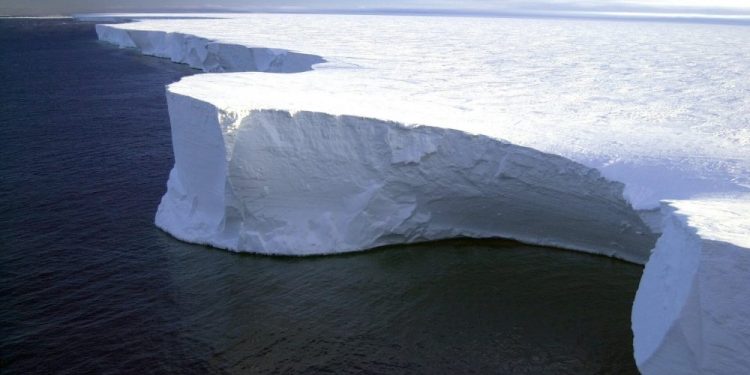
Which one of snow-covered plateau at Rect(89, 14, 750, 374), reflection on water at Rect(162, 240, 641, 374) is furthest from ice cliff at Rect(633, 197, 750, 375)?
reflection on water at Rect(162, 240, 641, 374)

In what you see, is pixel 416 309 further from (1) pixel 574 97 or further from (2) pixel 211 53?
(2) pixel 211 53

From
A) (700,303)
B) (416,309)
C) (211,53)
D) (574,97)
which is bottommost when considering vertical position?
(416,309)

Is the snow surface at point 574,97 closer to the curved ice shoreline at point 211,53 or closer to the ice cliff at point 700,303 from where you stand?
the curved ice shoreline at point 211,53

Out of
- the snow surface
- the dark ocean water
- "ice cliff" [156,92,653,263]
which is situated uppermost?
the snow surface

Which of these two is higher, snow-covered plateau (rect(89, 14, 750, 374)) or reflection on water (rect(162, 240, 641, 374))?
snow-covered plateau (rect(89, 14, 750, 374))

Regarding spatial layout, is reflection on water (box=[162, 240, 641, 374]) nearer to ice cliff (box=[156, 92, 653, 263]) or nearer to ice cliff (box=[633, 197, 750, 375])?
ice cliff (box=[156, 92, 653, 263])

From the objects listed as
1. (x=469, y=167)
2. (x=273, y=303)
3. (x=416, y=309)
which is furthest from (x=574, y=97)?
(x=273, y=303)

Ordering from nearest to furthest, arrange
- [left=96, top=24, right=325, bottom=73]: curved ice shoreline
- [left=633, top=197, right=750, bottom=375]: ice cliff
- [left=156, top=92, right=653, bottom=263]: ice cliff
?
[left=633, top=197, right=750, bottom=375]: ice cliff → [left=156, top=92, right=653, bottom=263]: ice cliff → [left=96, top=24, right=325, bottom=73]: curved ice shoreline

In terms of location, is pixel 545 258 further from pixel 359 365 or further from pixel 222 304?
pixel 222 304

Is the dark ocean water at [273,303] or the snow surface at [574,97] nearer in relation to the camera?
the dark ocean water at [273,303]

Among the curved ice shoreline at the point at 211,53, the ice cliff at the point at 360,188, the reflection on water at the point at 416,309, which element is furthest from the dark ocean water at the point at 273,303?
the curved ice shoreline at the point at 211,53
